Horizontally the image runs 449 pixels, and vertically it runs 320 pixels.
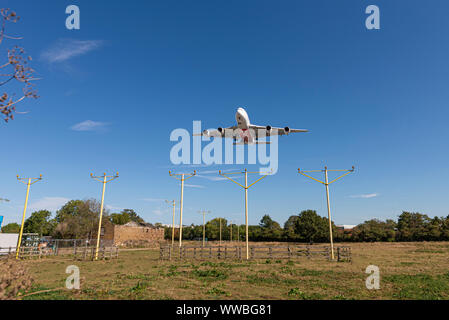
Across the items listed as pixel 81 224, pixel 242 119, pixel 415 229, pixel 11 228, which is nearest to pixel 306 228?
pixel 415 229

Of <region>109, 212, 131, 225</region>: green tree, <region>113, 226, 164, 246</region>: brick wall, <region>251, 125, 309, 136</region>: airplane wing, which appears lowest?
<region>113, 226, 164, 246</region>: brick wall

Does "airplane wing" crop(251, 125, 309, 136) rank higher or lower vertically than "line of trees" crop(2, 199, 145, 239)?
higher

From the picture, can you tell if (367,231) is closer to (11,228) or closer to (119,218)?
(119,218)

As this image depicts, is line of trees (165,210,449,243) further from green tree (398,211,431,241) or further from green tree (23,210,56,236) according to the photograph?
green tree (23,210,56,236)

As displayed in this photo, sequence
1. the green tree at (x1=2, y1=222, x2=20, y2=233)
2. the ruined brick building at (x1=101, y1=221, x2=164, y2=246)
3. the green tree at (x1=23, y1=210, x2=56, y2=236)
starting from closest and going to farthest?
the ruined brick building at (x1=101, y1=221, x2=164, y2=246) < the green tree at (x1=23, y1=210, x2=56, y2=236) < the green tree at (x1=2, y1=222, x2=20, y2=233)

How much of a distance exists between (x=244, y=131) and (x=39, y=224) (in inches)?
3446

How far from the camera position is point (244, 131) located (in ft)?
109

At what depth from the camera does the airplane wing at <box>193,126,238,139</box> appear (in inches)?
1297

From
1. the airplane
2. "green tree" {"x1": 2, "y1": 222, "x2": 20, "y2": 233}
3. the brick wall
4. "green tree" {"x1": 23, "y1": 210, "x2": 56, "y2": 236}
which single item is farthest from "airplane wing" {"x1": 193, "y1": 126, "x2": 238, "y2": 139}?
"green tree" {"x1": 2, "y1": 222, "x2": 20, "y2": 233}
